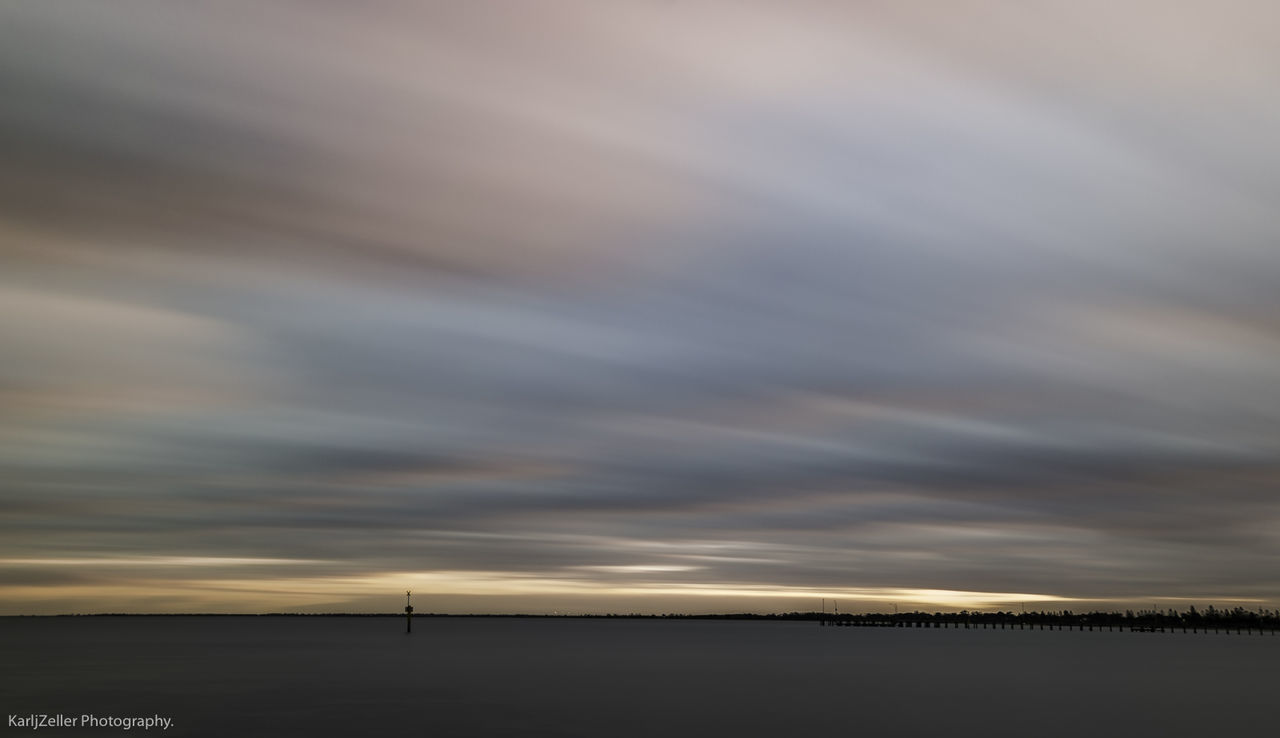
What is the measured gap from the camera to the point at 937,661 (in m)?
120

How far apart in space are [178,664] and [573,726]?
66.5 metres

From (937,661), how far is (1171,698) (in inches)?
2024

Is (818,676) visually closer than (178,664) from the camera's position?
Yes

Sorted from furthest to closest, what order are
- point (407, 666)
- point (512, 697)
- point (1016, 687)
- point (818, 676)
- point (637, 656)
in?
point (637, 656)
point (407, 666)
point (818, 676)
point (1016, 687)
point (512, 697)

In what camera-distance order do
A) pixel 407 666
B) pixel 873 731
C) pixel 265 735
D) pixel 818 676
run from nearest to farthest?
pixel 265 735 → pixel 873 731 → pixel 818 676 → pixel 407 666

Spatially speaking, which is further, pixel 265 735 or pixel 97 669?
pixel 97 669

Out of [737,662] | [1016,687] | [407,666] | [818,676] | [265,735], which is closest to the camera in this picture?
[265,735]

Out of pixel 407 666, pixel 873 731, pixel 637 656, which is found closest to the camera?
pixel 873 731

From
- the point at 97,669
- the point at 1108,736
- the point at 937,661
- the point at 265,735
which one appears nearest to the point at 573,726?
the point at 265,735

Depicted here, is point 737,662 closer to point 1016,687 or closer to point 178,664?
point 1016,687

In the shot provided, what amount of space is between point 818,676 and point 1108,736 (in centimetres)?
4286

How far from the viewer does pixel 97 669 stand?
9150cm

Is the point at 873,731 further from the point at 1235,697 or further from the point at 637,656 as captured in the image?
the point at 637,656

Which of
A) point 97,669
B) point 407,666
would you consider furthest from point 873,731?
point 97,669
